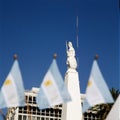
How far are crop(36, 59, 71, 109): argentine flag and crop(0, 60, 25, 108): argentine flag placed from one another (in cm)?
102

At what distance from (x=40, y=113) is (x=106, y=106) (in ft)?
27.7

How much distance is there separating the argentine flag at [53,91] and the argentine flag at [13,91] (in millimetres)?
1023

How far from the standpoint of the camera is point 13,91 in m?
24.1

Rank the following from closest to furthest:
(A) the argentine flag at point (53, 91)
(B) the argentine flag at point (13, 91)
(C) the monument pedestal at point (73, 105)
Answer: (A) the argentine flag at point (53, 91) → (B) the argentine flag at point (13, 91) → (C) the monument pedestal at point (73, 105)

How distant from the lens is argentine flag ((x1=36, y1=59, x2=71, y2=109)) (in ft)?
77.6

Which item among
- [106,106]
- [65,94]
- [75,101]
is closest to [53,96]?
[65,94]

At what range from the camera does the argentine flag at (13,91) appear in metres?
23.9

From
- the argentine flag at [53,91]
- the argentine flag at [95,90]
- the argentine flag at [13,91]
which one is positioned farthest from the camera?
the argentine flag at [13,91]

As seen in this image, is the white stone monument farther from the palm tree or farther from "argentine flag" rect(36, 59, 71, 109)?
the palm tree

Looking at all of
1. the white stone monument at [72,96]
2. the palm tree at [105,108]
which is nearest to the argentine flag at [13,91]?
the white stone monument at [72,96]

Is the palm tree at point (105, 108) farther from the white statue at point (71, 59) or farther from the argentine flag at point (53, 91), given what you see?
the argentine flag at point (53, 91)

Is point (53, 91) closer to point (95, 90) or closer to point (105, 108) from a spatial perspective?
point (95, 90)

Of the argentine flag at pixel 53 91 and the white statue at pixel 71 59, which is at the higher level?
the white statue at pixel 71 59

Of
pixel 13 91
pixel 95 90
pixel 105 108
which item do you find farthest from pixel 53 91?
pixel 105 108
